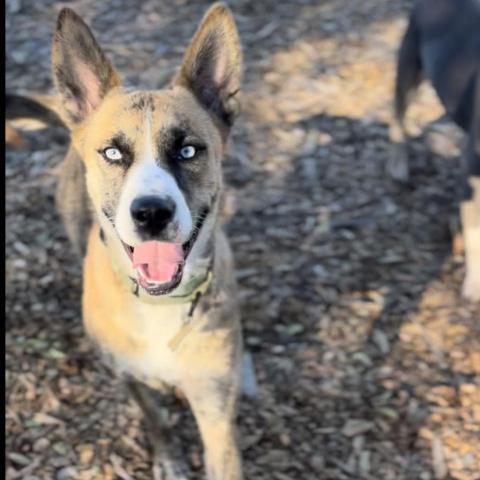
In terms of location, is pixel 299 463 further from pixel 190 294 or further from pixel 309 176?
pixel 309 176

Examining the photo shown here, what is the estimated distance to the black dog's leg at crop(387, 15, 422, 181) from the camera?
5.16m

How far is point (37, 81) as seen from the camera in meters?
6.04

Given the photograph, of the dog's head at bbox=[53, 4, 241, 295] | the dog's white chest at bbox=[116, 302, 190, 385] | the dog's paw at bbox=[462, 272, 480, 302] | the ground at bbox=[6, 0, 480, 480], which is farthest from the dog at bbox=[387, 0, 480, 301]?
the dog's white chest at bbox=[116, 302, 190, 385]

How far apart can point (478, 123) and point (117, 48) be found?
300 centimetres

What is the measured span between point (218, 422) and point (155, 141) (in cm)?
104

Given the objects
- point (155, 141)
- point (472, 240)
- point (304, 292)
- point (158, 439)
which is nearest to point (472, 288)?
point (472, 240)

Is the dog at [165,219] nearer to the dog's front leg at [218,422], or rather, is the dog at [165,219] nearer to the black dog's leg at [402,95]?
the dog's front leg at [218,422]

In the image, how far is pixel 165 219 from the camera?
8.94ft

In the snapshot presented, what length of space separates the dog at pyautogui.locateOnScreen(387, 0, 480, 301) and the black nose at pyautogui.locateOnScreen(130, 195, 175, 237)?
218 cm

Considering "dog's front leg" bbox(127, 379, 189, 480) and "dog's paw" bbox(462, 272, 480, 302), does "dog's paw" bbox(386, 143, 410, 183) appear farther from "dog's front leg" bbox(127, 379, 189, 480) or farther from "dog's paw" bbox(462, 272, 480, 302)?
"dog's front leg" bbox(127, 379, 189, 480)

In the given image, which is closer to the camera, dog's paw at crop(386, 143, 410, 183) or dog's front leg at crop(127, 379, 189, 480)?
dog's front leg at crop(127, 379, 189, 480)

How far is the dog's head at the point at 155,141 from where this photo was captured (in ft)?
9.07

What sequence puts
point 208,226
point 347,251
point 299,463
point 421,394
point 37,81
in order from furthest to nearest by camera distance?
1. point 37,81
2. point 347,251
3. point 421,394
4. point 299,463
5. point 208,226

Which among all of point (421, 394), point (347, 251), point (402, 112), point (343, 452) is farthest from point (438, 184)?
point (343, 452)
